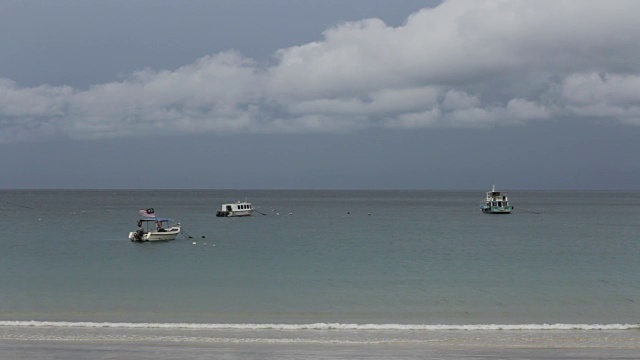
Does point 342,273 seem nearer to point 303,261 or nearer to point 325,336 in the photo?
point 303,261

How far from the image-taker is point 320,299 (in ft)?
118

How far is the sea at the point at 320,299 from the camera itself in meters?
22.4

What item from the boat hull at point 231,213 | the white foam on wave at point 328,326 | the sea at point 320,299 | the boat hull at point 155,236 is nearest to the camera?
the sea at point 320,299

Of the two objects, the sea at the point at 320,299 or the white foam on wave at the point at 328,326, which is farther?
the white foam on wave at the point at 328,326

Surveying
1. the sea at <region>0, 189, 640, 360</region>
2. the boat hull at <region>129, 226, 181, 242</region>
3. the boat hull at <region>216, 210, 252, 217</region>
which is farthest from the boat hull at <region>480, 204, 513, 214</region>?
the boat hull at <region>129, 226, 181, 242</region>

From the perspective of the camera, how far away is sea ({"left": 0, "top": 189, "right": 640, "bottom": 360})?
22.4m

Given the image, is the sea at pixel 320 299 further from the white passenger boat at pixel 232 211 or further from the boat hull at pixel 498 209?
the boat hull at pixel 498 209

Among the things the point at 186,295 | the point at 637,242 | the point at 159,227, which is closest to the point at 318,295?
the point at 186,295

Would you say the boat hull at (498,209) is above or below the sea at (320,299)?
above

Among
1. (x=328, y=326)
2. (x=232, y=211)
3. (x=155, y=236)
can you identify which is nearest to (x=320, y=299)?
(x=328, y=326)

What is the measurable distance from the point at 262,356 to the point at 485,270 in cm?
3230

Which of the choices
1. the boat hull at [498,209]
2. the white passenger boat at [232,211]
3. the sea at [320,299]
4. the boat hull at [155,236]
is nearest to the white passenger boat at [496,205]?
the boat hull at [498,209]

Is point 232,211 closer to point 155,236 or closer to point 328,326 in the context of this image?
point 155,236

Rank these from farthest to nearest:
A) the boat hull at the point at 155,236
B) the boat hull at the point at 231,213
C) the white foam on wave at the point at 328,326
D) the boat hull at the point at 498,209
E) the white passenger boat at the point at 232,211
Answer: the boat hull at the point at 498,209
the white passenger boat at the point at 232,211
the boat hull at the point at 231,213
the boat hull at the point at 155,236
the white foam on wave at the point at 328,326
